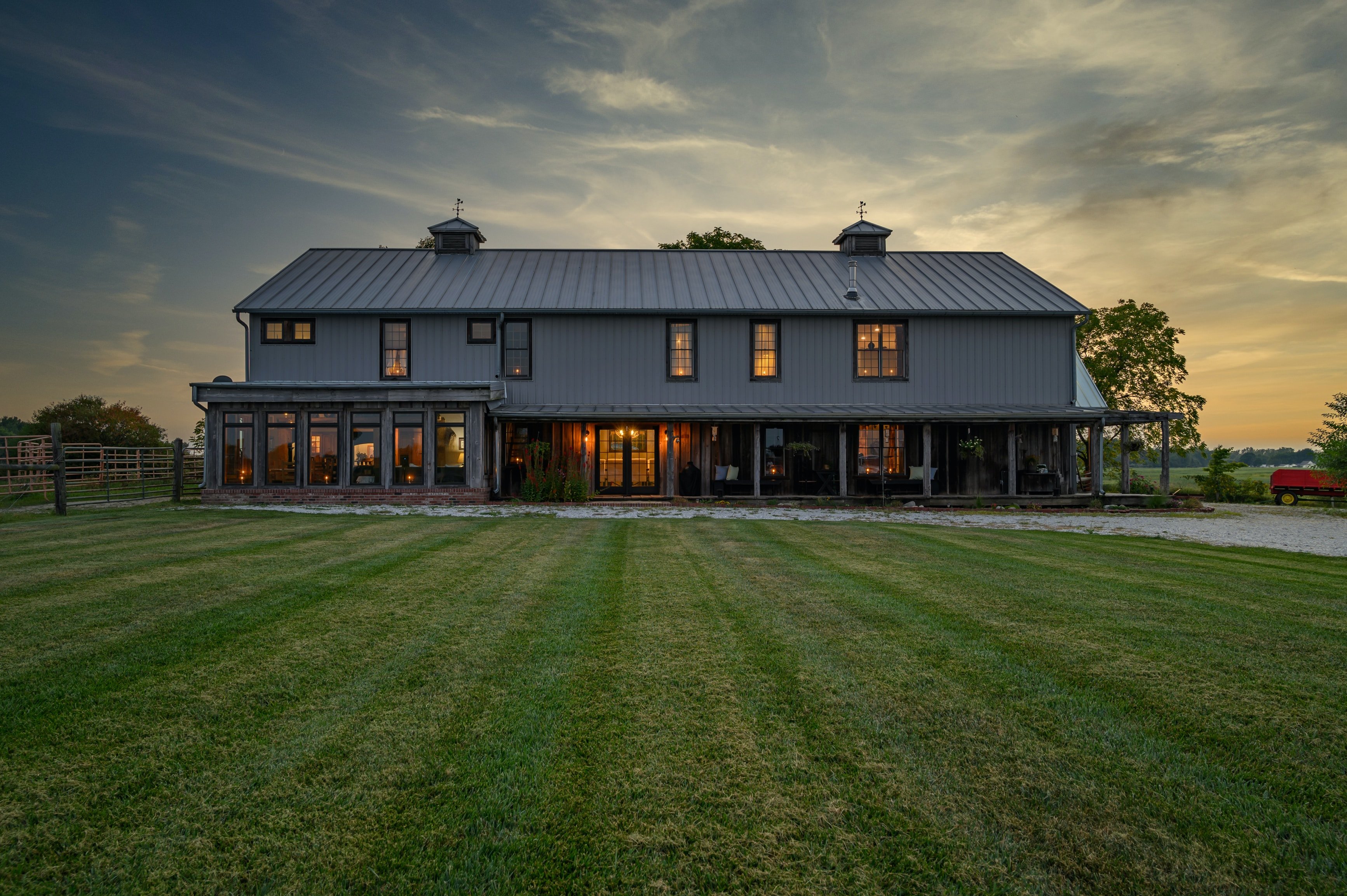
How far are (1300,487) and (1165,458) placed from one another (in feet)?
24.9

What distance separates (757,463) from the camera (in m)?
17.5

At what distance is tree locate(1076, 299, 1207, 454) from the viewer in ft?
90.7

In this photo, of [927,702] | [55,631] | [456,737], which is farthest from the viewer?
[55,631]

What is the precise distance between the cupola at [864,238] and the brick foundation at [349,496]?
52.6 ft

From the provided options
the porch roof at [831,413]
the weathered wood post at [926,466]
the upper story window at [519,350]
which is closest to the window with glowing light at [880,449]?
the porch roof at [831,413]

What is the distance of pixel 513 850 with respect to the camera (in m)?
2.08

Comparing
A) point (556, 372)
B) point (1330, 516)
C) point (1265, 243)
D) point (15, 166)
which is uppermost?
point (15, 166)

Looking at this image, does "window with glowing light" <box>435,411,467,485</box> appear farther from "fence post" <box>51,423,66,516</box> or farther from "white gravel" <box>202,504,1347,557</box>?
"fence post" <box>51,423,66,516</box>

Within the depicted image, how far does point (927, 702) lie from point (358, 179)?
2582 centimetres

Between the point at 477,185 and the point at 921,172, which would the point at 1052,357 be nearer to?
the point at 921,172

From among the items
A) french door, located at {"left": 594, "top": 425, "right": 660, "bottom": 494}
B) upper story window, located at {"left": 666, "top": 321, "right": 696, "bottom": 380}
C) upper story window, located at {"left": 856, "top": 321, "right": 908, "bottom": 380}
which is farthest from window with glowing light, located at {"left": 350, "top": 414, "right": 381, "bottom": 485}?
upper story window, located at {"left": 856, "top": 321, "right": 908, "bottom": 380}

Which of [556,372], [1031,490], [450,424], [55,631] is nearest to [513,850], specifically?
[55,631]

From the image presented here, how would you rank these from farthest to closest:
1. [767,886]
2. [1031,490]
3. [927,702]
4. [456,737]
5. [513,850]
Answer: [1031,490] → [927,702] → [456,737] → [513,850] → [767,886]

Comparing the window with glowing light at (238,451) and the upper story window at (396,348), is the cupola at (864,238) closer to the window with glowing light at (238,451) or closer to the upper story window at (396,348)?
the upper story window at (396,348)
